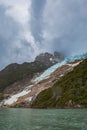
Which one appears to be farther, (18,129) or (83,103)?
(83,103)

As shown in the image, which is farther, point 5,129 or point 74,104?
point 74,104

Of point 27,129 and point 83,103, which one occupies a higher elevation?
point 83,103

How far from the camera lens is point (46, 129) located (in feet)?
197

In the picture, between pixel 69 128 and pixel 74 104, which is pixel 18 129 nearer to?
pixel 69 128

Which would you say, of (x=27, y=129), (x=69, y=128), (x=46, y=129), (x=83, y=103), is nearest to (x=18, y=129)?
(x=27, y=129)

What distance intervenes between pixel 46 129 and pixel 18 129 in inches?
217

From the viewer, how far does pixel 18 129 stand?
61.2m

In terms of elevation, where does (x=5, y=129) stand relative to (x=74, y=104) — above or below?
below

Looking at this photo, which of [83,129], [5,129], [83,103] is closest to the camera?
[83,129]

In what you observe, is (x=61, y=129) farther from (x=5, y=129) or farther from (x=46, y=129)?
(x=5, y=129)

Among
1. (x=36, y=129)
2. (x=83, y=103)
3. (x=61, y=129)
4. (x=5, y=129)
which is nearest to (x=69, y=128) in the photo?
(x=61, y=129)

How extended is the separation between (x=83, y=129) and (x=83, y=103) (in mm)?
138312

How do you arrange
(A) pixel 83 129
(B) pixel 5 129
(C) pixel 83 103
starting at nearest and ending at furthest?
1. (A) pixel 83 129
2. (B) pixel 5 129
3. (C) pixel 83 103

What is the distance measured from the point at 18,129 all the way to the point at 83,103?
450 feet
